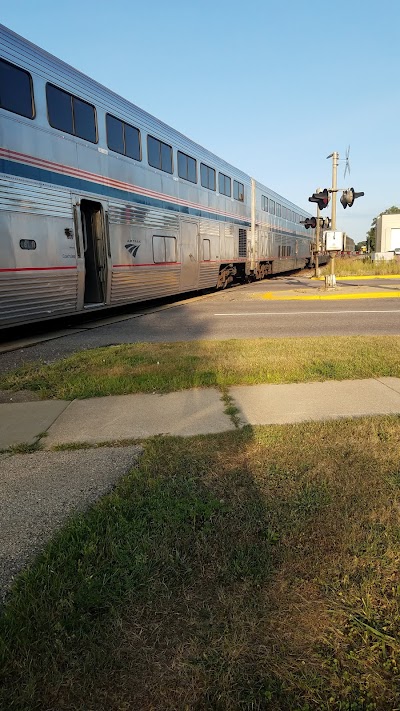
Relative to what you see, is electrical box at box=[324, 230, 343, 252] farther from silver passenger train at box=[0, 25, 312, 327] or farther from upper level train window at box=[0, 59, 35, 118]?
upper level train window at box=[0, 59, 35, 118]

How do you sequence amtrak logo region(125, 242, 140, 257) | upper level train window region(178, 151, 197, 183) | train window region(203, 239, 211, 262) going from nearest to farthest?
amtrak logo region(125, 242, 140, 257)
upper level train window region(178, 151, 197, 183)
train window region(203, 239, 211, 262)

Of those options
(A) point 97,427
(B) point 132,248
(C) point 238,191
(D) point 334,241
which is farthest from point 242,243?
(A) point 97,427

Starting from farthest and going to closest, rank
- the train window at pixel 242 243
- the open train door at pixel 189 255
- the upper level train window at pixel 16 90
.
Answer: the train window at pixel 242 243, the open train door at pixel 189 255, the upper level train window at pixel 16 90

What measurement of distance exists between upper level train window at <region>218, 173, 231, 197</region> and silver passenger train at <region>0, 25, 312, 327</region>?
318mm

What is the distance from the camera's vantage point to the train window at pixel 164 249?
12078mm

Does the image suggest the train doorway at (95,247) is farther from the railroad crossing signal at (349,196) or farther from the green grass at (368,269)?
the green grass at (368,269)

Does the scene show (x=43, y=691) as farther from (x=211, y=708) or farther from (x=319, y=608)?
(x=319, y=608)

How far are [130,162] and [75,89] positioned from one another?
7.20ft

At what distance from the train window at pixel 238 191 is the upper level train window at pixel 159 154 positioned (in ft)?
19.6

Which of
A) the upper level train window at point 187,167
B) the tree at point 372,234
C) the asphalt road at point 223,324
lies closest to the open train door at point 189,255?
the asphalt road at point 223,324

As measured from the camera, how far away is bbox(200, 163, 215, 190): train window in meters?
15.2

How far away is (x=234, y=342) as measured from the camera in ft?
25.0

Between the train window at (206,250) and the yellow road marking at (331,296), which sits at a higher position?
the train window at (206,250)

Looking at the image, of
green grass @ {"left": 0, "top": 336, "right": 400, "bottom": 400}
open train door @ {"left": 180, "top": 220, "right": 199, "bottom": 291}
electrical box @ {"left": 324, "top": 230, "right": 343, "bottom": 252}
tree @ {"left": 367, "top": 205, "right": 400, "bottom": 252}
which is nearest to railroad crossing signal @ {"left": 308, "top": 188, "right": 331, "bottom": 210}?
electrical box @ {"left": 324, "top": 230, "right": 343, "bottom": 252}
